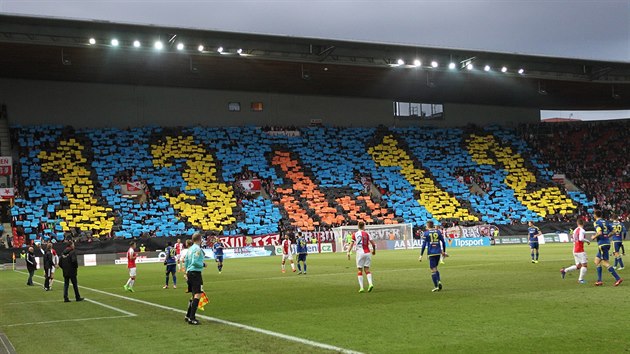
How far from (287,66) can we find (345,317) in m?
46.7

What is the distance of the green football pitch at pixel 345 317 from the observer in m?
12.4

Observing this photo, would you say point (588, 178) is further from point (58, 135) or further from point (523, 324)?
point (523, 324)

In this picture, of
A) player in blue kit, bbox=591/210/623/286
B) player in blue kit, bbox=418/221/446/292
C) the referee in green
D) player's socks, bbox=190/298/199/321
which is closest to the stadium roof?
player in blue kit, bbox=418/221/446/292

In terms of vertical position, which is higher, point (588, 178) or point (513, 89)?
point (513, 89)

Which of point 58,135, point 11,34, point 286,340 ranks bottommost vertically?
point 286,340

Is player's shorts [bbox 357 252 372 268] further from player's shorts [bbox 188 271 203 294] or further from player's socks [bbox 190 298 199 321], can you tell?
player's socks [bbox 190 298 199 321]

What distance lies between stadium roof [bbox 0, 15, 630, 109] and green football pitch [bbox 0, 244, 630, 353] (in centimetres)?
2694

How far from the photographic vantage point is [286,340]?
13141mm

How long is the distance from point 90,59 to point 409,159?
34239 mm

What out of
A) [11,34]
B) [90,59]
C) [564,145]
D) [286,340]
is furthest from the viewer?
[564,145]

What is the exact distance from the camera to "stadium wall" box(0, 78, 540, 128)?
213 ft

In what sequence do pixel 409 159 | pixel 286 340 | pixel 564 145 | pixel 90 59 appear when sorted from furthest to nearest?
pixel 564 145 → pixel 409 159 → pixel 90 59 → pixel 286 340

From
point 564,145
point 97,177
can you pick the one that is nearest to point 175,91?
point 97,177

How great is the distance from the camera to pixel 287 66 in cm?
6103
